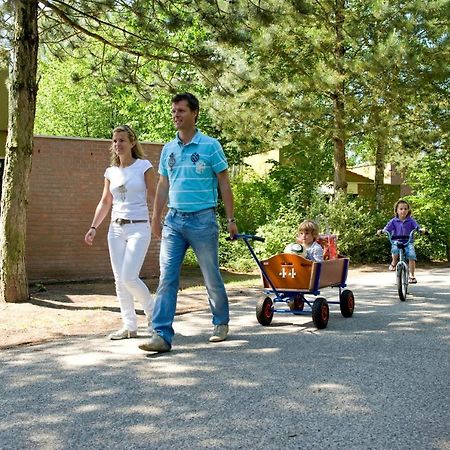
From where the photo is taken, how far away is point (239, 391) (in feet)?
15.4

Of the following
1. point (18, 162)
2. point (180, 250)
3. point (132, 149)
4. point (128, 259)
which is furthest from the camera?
point (18, 162)

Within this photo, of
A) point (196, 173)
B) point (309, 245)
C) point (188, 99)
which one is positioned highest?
point (188, 99)

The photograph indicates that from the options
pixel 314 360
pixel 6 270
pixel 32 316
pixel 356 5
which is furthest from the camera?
pixel 356 5

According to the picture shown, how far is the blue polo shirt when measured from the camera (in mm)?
6219

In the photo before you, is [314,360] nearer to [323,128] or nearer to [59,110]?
[323,128]

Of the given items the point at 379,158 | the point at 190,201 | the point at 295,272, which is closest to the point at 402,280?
the point at 295,272

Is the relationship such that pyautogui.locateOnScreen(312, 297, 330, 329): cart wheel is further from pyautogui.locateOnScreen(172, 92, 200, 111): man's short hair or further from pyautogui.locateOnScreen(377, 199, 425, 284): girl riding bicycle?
pyautogui.locateOnScreen(377, 199, 425, 284): girl riding bicycle

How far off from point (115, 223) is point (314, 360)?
7.73 feet

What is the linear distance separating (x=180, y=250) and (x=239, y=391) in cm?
195

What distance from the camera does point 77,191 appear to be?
44.1 ft

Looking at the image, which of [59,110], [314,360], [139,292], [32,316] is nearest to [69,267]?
[32,316]

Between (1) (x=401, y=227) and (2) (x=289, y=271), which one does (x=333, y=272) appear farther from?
(1) (x=401, y=227)

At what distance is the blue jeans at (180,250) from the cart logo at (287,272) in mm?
1380

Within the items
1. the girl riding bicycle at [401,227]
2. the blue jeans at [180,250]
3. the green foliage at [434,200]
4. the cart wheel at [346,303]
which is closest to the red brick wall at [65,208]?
the girl riding bicycle at [401,227]
